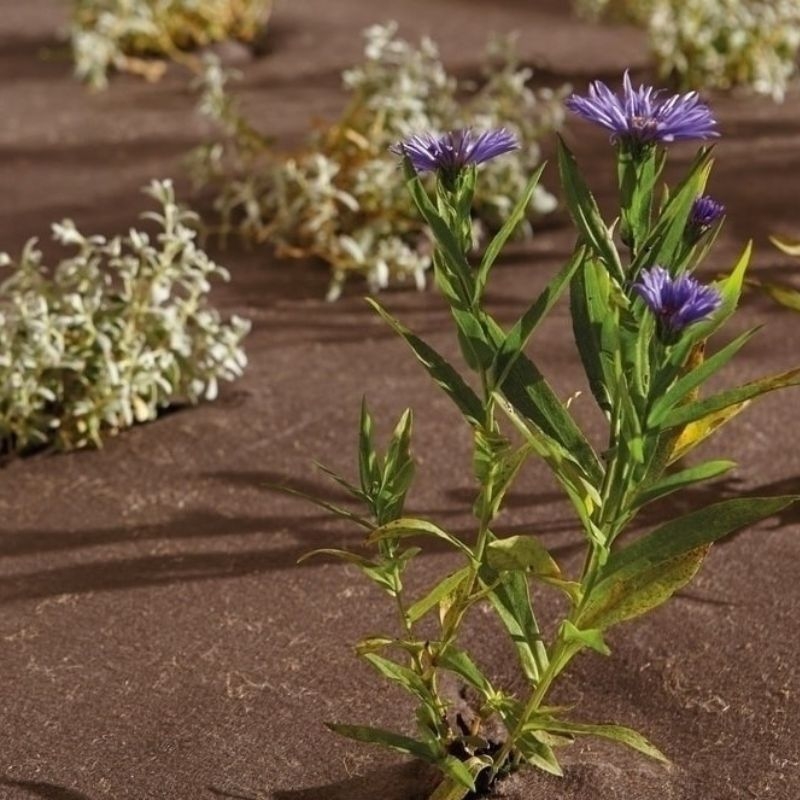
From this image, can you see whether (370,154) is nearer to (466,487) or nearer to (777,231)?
(777,231)

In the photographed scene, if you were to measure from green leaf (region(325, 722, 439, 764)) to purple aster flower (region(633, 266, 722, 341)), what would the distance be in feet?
2.17

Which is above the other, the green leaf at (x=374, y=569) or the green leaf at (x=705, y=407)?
the green leaf at (x=705, y=407)

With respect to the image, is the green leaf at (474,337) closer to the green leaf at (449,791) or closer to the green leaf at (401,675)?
the green leaf at (401,675)

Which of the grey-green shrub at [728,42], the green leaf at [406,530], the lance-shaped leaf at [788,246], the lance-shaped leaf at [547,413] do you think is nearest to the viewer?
the green leaf at [406,530]


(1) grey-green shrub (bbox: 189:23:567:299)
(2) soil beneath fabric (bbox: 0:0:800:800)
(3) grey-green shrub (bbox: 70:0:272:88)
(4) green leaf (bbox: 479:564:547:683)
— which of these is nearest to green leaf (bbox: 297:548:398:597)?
(4) green leaf (bbox: 479:564:547:683)

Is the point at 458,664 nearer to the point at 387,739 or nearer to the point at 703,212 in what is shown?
the point at 387,739

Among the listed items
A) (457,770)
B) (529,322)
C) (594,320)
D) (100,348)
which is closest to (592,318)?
(594,320)

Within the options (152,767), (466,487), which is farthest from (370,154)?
(152,767)

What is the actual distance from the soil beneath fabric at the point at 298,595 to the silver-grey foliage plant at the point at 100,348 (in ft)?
0.24

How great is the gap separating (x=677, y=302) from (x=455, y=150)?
33 centimetres

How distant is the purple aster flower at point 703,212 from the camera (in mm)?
1697

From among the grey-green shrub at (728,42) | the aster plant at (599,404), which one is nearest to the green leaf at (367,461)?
the aster plant at (599,404)

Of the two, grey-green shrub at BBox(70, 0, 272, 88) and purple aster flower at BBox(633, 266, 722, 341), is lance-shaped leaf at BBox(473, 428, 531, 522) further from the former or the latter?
grey-green shrub at BBox(70, 0, 272, 88)

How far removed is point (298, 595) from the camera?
2551mm
